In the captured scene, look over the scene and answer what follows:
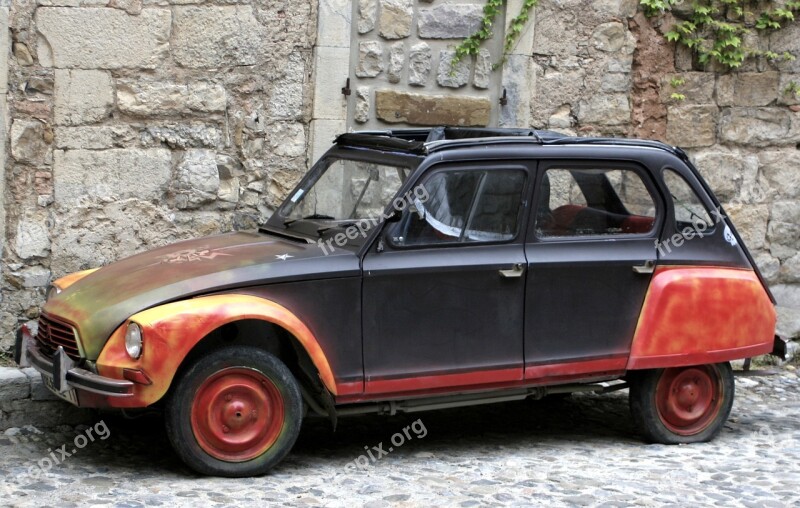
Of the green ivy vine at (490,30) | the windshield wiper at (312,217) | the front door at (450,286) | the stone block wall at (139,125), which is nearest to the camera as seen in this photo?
the front door at (450,286)

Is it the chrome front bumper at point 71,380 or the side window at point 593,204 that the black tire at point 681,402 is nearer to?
the side window at point 593,204

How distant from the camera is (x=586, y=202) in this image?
6492 millimetres

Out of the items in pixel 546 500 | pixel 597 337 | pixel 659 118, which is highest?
pixel 659 118

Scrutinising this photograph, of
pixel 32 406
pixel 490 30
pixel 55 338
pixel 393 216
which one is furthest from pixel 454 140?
pixel 32 406

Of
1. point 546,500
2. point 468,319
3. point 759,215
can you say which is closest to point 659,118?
point 759,215

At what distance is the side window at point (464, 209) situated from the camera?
6102 millimetres

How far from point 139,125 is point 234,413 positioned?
293 centimetres

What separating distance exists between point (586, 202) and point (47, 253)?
365 cm

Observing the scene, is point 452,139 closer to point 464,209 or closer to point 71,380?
point 464,209

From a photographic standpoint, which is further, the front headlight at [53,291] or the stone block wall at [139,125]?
the stone block wall at [139,125]

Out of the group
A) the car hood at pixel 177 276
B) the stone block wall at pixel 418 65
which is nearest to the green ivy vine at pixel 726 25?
the stone block wall at pixel 418 65

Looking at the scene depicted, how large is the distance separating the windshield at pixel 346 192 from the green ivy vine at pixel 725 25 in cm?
331

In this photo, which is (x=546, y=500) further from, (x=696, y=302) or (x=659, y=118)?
(x=659, y=118)

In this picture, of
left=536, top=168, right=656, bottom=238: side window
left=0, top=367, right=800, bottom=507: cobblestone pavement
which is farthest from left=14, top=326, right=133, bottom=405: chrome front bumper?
left=536, top=168, right=656, bottom=238: side window
